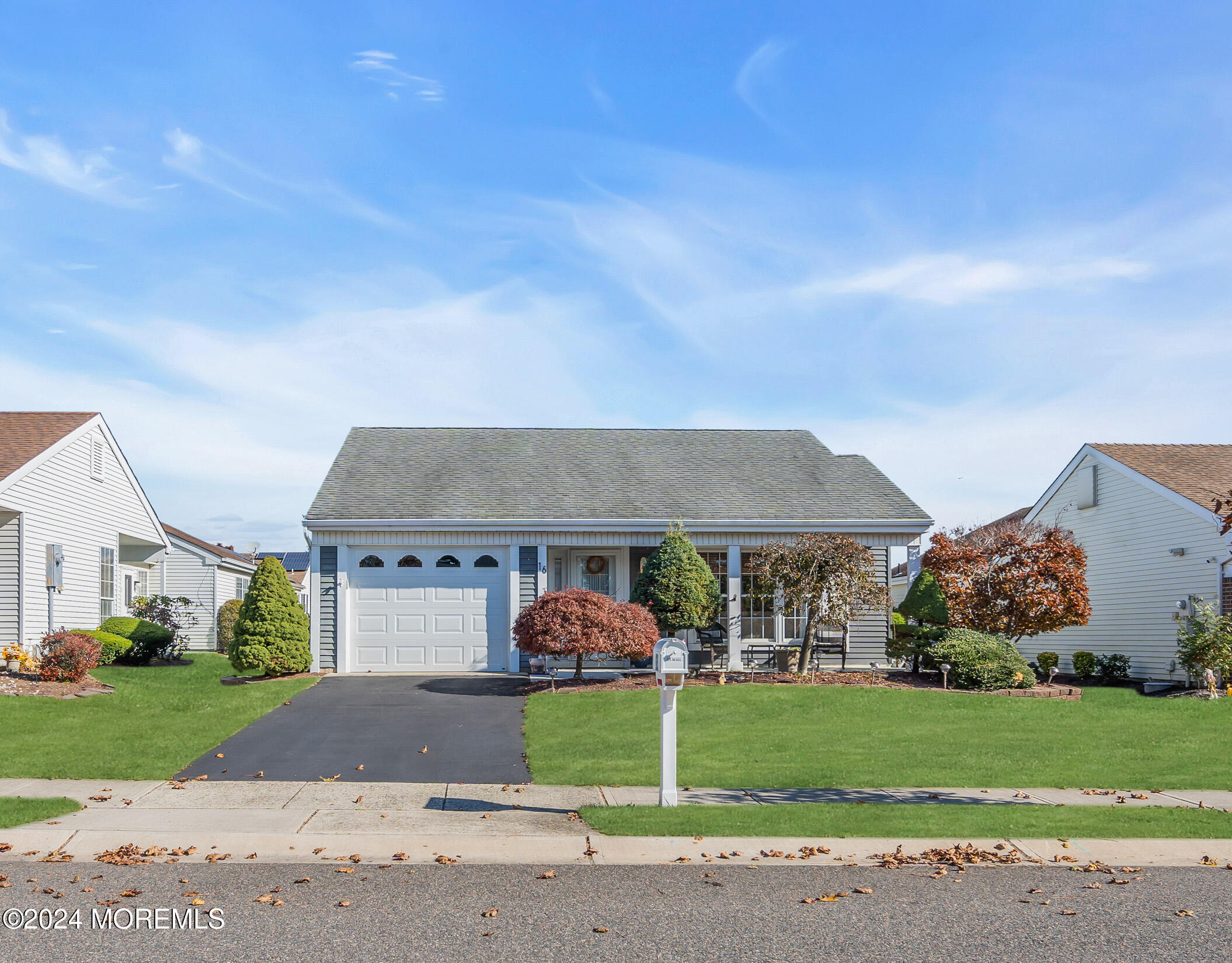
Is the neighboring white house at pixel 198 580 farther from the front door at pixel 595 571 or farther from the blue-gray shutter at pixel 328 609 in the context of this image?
the front door at pixel 595 571

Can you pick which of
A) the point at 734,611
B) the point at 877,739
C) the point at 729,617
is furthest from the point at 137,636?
the point at 877,739

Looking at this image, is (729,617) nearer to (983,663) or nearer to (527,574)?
(527,574)

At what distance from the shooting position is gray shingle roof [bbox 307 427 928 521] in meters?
20.8

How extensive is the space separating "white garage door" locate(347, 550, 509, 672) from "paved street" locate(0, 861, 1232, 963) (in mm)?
13089

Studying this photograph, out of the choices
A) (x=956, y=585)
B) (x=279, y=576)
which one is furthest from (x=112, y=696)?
(x=956, y=585)

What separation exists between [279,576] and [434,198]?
8.22 meters

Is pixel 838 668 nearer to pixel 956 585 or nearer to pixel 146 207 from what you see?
pixel 956 585

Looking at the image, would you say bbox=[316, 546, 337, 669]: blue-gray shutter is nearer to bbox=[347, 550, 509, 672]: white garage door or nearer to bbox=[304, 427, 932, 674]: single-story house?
bbox=[304, 427, 932, 674]: single-story house

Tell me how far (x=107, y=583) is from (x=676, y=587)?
14.1m

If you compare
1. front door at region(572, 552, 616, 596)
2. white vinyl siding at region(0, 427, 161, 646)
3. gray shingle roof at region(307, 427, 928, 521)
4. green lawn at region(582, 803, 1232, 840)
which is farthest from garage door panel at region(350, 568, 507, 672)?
green lawn at region(582, 803, 1232, 840)

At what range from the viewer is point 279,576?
18656 mm

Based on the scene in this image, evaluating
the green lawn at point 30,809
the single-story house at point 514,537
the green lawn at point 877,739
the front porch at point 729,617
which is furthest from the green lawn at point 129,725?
the front porch at point 729,617

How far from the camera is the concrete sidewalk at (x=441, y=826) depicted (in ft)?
24.5

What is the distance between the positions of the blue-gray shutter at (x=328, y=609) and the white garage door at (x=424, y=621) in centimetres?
35
